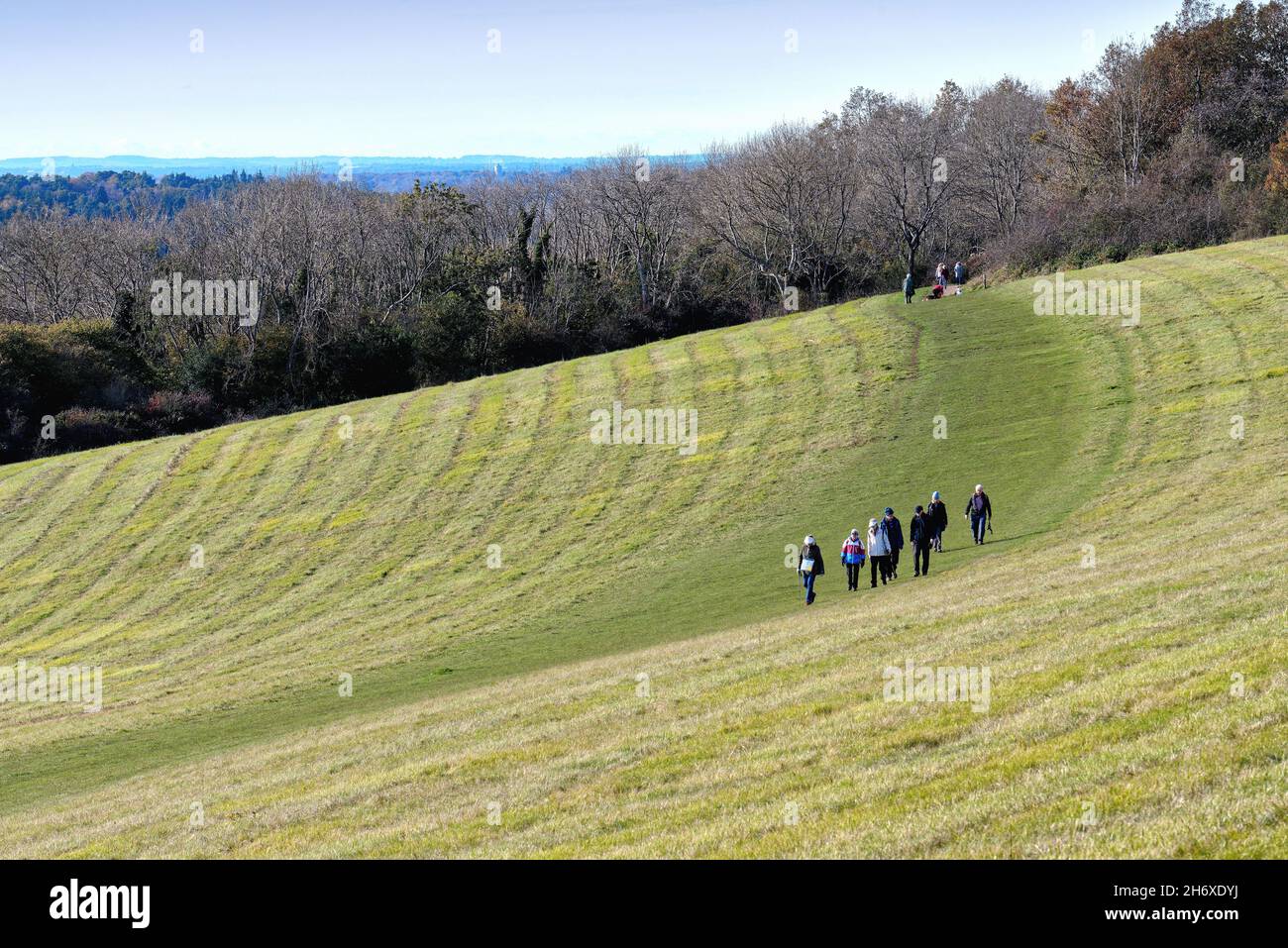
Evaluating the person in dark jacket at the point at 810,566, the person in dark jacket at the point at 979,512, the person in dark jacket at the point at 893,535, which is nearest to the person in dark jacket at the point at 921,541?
the person in dark jacket at the point at 893,535

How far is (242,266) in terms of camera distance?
101m

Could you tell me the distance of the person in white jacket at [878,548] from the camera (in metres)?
29.1

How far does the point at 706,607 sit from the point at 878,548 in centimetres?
480

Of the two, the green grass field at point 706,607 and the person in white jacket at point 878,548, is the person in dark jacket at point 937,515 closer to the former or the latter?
the green grass field at point 706,607

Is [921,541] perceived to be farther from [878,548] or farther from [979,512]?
[979,512]

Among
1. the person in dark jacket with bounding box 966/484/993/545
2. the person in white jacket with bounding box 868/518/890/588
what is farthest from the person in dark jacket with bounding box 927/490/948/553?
the person in white jacket with bounding box 868/518/890/588

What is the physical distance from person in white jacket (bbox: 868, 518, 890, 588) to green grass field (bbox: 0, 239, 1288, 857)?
1401mm

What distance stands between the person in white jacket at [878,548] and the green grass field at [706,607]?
4.60 ft

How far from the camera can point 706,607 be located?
3034 centimetres

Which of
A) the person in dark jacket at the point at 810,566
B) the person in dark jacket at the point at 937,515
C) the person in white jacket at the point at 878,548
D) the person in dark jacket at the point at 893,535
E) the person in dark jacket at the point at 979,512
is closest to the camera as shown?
the person in dark jacket at the point at 810,566

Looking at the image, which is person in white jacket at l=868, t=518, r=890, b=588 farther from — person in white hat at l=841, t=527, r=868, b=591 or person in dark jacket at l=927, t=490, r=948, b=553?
person in dark jacket at l=927, t=490, r=948, b=553

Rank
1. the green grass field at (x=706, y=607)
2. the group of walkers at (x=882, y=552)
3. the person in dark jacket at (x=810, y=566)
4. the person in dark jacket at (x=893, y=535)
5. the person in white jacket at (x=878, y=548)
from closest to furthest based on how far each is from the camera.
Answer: the green grass field at (x=706, y=607), the person in dark jacket at (x=810, y=566), the group of walkers at (x=882, y=552), the person in white jacket at (x=878, y=548), the person in dark jacket at (x=893, y=535)
